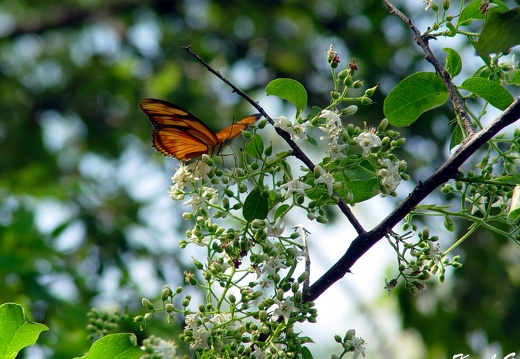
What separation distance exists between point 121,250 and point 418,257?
5.41 metres

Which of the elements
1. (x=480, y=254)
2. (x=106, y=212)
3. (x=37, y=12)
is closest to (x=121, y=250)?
(x=106, y=212)

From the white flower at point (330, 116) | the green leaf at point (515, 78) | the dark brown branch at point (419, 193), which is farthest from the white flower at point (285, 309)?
the green leaf at point (515, 78)

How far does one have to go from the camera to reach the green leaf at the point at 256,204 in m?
1.84

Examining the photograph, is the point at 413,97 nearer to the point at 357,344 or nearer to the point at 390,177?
the point at 390,177

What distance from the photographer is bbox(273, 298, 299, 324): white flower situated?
175 centimetres

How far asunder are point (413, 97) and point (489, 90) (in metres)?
0.20

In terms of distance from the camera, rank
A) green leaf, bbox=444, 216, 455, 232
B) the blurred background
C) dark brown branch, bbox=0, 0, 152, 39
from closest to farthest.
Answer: green leaf, bbox=444, 216, 455, 232 < the blurred background < dark brown branch, bbox=0, 0, 152, 39

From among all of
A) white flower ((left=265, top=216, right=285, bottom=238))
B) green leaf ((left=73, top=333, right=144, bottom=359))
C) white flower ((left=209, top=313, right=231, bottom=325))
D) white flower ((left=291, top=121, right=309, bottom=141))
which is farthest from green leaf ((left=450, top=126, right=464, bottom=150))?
green leaf ((left=73, top=333, right=144, bottom=359))

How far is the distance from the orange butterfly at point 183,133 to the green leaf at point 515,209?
796mm

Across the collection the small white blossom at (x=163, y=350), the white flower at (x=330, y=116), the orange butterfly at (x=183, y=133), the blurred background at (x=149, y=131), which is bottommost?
the small white blossom at (x=163, y=350)

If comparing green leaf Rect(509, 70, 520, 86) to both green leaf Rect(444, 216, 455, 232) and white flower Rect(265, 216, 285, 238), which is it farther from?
white flower Rect(265, 216, 285, 238)

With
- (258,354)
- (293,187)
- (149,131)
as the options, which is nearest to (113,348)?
(258,354)

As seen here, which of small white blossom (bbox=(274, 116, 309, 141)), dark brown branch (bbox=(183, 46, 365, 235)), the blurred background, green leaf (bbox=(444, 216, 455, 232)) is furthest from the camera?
the blurred background

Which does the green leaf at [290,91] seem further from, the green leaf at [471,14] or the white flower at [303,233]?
the green leaf at [471,14]
